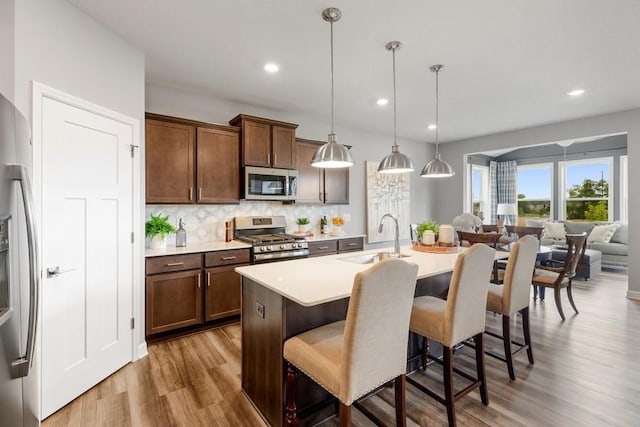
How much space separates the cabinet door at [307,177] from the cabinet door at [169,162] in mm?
1520

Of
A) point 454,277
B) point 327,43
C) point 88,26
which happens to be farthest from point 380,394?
point 88,26

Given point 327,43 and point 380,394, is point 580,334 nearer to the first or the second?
point 380,394

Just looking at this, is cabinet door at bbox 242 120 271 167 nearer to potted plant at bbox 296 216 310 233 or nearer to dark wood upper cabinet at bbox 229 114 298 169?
dark wood upper cabinet at bbox 229 114 298 169

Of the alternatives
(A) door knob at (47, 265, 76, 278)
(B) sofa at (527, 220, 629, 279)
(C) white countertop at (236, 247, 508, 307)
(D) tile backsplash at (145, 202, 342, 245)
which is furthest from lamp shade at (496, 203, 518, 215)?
(A) door knob at (47, 265, 76, 278)

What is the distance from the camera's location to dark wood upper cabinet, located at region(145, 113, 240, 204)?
3.26 meters

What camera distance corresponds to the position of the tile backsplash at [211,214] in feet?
12.1

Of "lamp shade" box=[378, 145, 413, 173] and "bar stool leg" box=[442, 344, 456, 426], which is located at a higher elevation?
"lamp shade" box=[378, 145, 413, 173]

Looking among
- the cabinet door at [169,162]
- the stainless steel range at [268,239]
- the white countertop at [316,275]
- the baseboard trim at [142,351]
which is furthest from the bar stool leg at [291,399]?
the cabinet door at [169,162]

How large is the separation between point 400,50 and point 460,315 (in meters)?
2.27

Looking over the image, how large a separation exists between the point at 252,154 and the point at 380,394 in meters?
2.93

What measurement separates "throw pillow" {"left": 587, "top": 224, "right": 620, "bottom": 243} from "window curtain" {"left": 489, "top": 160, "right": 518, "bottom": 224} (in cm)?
190

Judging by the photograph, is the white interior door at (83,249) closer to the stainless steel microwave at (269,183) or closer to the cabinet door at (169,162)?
the cabinet door at (169,162)

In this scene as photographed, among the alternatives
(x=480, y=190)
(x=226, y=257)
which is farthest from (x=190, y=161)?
(x=480, y=190)

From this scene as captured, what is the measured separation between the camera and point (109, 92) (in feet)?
8.10
